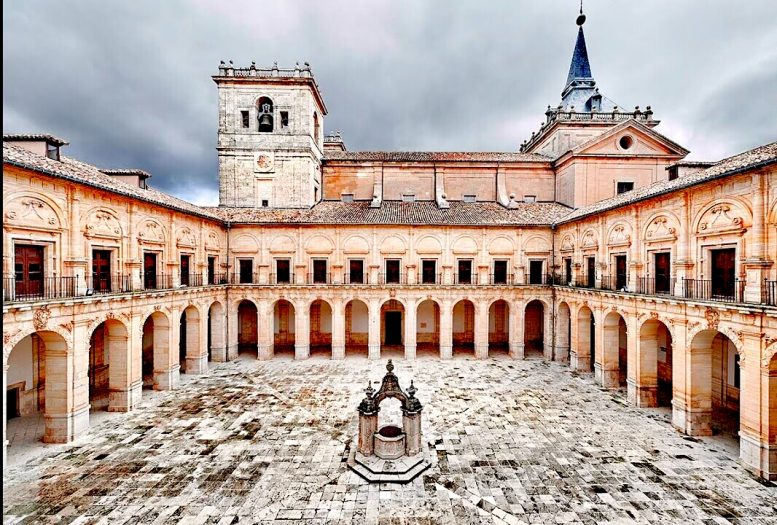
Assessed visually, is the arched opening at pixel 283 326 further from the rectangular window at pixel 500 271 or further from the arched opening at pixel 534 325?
the arched opening at pixel 534 325

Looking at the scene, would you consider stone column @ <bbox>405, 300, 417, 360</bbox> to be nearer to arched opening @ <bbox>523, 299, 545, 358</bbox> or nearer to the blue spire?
arched opening @ <bbox>523, 299, 545, 358</bbox>

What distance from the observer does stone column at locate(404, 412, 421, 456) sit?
12.7 meters

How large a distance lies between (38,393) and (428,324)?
20.6m

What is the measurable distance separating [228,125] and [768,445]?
30727mm

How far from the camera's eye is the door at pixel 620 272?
18.7m

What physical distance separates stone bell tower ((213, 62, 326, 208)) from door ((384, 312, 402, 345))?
31.6ft

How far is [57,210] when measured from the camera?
Answer: 1415 cm

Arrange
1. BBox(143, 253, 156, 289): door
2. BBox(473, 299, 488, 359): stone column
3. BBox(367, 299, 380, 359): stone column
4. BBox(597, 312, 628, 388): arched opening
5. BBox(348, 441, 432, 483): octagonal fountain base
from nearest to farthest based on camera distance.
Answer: BBox(348, 441, 432, 483): octagonal fountain base < BBox(143, 253, 156, 289): door < BBox(597, 312, 628, 388): arched opening < BBox(367, 299, 380, 359): stone column < BBox(473, 299, 488, 359): stone column

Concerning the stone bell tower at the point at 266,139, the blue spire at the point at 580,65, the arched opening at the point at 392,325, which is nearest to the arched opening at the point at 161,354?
the stone bell tower at the point at 266,139

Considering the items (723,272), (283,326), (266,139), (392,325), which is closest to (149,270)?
(283,326)

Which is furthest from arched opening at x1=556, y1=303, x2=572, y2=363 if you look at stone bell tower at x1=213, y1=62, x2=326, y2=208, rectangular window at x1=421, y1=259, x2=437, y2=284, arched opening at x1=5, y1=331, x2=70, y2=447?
arched opening at x1=5, y1=331, x2=70, y2=447

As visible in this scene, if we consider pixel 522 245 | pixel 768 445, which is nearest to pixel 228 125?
pixel 522 245

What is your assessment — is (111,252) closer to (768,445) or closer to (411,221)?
(411,221)

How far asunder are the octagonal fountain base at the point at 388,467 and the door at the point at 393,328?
627 inches
